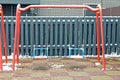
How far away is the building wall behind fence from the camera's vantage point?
1067 cm

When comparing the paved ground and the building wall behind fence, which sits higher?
the building wall behind fence

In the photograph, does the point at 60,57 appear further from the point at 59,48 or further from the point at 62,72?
the point at 62,72

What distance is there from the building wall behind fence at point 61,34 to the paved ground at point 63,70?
2.61ft

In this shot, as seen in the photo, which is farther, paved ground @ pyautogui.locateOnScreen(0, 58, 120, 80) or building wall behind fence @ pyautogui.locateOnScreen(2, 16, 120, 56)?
building wall behind fence @ pyautogui.locateOnScreen(2, 16, 120, 56)

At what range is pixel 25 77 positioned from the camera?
24.8ft

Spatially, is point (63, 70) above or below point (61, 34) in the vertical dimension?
below

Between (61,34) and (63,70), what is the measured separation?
8.50 feet

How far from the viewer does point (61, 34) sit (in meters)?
10.8

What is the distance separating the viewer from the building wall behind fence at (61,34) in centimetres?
1067

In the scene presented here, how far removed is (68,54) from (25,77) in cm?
369

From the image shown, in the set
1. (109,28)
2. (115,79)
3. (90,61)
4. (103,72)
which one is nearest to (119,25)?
(109,28)

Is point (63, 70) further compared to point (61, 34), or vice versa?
point (61, 34)

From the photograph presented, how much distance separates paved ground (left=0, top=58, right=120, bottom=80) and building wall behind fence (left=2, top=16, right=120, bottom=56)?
0.80m

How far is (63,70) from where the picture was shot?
848 cm
